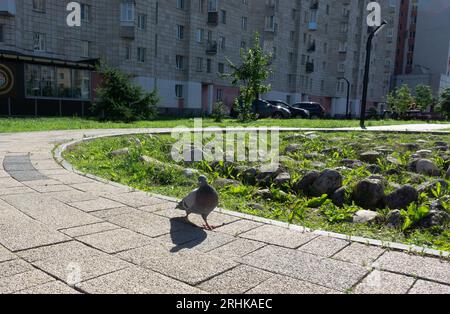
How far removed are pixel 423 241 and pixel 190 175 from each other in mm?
3787

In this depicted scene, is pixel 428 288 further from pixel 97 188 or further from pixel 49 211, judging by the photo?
pixel 97 188

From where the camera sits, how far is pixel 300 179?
21.3 feet

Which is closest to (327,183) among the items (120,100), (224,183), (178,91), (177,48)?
(224,183)

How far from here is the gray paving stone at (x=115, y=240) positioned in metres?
3.66

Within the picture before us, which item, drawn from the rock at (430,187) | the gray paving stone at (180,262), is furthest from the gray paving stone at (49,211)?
the rock at (430,187)

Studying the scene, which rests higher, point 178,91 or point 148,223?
point 178,91

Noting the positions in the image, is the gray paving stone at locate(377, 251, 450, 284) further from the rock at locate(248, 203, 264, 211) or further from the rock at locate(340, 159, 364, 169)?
the rock at locate(340, 159, 364, 169)

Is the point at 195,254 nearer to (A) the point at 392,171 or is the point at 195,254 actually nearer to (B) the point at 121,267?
(B) the point at 121,267

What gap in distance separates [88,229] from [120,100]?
65.2ft

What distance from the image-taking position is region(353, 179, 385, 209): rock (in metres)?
5.57

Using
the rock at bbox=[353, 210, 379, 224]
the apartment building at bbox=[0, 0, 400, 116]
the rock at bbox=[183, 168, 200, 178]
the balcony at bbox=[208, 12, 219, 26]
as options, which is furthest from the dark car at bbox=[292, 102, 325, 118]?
the rock at bbox=[353, 210, 379, 224]

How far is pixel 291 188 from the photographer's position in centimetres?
648

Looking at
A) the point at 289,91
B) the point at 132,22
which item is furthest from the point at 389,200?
the point at 289,91

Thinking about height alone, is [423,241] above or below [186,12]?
below
